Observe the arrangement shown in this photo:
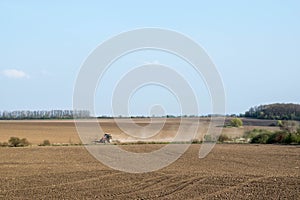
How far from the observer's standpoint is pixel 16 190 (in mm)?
25234

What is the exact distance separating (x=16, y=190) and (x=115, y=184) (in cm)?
470

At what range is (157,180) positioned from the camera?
1147 inches

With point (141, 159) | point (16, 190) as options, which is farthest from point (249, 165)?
point (16, 190)

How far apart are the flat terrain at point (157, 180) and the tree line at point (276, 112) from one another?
4238 inches

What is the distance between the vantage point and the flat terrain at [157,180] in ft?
78.3

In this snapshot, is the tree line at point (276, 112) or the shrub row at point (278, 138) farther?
the tree line at point (276, 112)

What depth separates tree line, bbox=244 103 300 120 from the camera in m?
147

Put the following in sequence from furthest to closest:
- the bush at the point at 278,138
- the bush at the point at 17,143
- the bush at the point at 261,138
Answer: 1. the bush at the point at 261,138
2. the bush at the point at 278,138
3. the bush at the point at 17,143

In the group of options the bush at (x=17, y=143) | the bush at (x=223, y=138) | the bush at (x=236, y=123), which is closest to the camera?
the bush at (x=17, y=143)

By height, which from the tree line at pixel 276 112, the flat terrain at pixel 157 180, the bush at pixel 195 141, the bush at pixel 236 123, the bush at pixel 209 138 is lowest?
the flat terrain at pixel 157 180

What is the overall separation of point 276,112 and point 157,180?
130824 mm

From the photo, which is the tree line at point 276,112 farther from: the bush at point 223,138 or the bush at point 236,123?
the bush at point 223,138

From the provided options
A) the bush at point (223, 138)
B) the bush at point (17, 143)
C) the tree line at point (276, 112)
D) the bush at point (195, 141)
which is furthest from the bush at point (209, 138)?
the tree line at point (276, 112)

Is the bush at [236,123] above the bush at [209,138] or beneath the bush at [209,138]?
above
